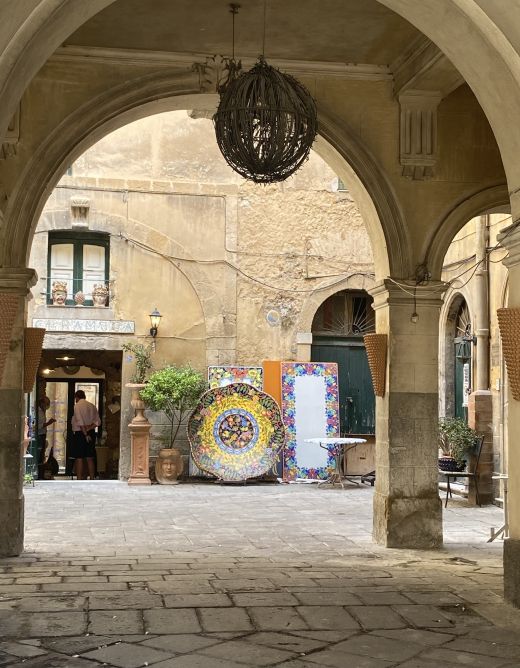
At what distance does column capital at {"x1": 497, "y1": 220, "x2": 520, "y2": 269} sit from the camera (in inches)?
219

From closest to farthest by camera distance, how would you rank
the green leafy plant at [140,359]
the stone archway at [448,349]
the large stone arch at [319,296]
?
the stone archway at [448,349]
the green leafy plant at [140,359]
the large stone arch at [319,296]

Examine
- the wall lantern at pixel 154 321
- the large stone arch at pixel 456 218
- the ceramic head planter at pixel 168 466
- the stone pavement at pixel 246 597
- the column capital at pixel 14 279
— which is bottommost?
the stone pavement at pixel 246 597

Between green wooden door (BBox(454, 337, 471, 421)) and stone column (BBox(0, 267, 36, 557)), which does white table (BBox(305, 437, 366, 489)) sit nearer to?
green wooden door (BBox(454, 337, 471, 421))

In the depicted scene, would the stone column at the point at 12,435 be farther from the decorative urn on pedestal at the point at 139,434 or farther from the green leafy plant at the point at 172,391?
the decorative urn on pedestal at the point at 139,434

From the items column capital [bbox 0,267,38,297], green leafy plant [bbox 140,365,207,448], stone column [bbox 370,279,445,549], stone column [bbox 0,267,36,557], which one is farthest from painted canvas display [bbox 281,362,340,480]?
column capital [bbox 0,267,38,297]

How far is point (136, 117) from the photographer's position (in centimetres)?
828

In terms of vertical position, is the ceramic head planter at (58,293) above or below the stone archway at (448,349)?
above

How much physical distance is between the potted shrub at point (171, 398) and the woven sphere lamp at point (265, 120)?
775cm

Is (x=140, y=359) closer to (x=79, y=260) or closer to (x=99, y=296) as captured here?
(x=99, y=296)

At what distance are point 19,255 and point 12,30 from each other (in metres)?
3.12

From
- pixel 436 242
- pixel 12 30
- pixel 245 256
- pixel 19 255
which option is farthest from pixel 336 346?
pixel 12 30

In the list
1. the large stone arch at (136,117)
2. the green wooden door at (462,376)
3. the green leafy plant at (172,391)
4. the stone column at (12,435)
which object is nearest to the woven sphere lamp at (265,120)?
the large stone arch at (136,117)

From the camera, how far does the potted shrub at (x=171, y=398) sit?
13.6 m

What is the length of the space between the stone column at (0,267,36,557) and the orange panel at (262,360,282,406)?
23.9 ft
